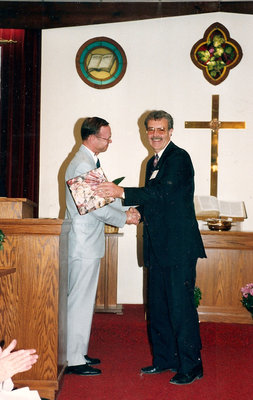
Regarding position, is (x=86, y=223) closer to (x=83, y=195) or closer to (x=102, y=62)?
(x=83, y=195)

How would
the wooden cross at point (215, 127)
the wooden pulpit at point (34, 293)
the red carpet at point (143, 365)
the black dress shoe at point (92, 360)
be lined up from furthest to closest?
the wooden cross at point (215, 127)
the black dress shoe at point (92, 360)
the red carpet at point (143, 365)
the wooden pulpit at point (34, 293)

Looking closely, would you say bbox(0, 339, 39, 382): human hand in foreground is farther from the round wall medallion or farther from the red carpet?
the round wall medallion

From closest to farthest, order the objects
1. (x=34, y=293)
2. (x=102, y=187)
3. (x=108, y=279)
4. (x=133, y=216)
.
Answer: (x=34, y=293) → (x=102, y=187) → (x=133, y=216) → (x=108, y=279)

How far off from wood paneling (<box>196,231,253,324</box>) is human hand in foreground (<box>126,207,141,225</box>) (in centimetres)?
139

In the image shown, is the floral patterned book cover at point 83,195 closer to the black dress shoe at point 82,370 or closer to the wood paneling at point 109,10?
the black dress shoe at point 82,370

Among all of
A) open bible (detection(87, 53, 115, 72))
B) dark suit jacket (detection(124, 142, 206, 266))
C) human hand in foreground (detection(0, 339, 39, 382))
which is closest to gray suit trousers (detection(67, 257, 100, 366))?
dark suit jacket (detection(124, 142, 206, 266))

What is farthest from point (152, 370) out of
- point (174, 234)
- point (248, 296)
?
point (248, 296)

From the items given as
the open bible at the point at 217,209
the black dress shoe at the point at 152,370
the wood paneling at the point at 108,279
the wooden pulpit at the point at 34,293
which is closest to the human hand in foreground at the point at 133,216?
the wooden pulpit at the point at 34,293

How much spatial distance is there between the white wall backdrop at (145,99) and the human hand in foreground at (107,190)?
293 centimetres

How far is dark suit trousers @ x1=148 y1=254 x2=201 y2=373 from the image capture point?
9.48ft

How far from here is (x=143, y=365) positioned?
3.27 meters

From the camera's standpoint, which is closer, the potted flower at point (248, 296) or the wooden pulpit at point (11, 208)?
the wooden pulpit at point (11, 208)

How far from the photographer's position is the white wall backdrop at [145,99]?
5969 mm

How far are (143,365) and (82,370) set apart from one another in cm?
46
